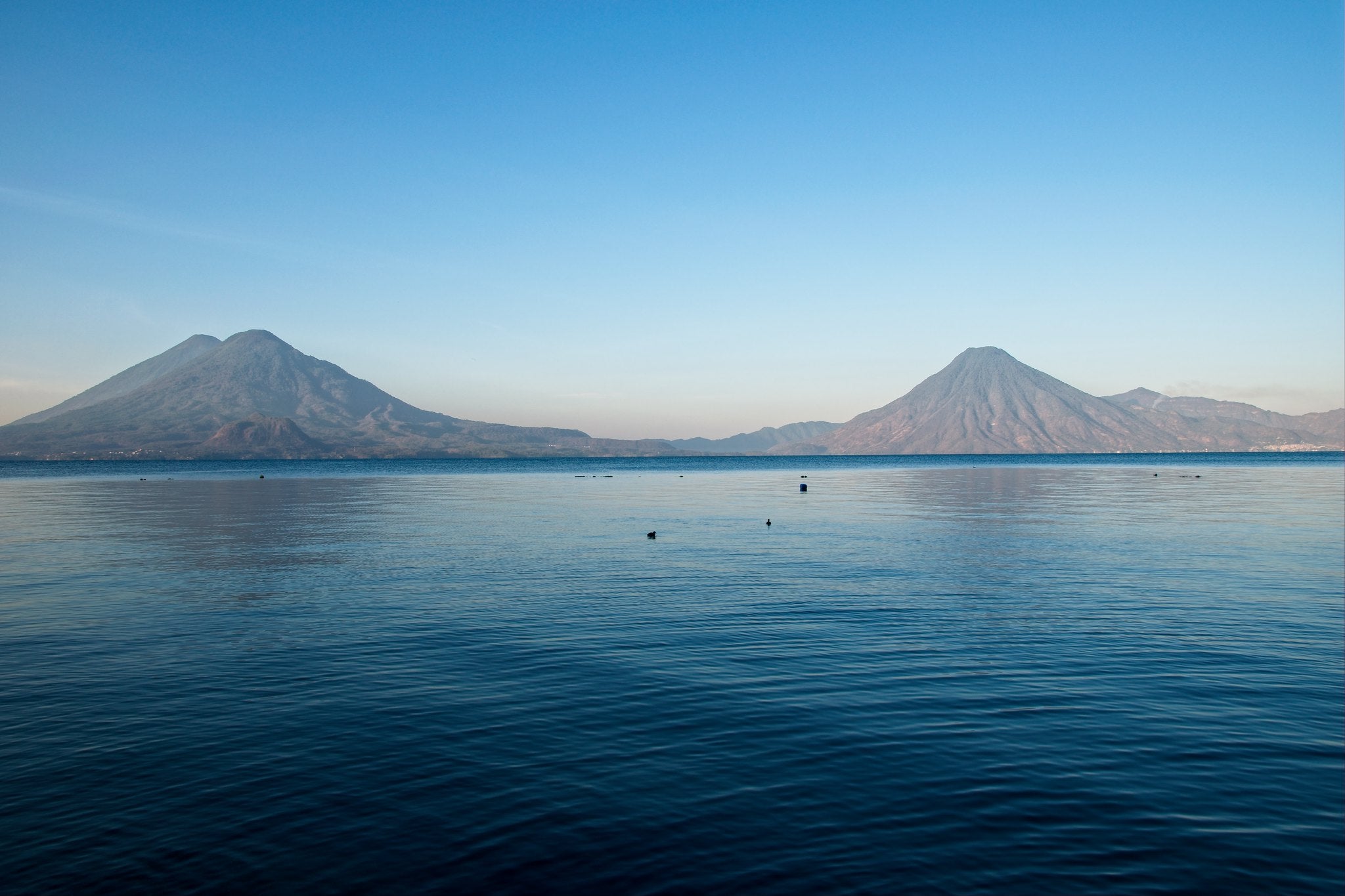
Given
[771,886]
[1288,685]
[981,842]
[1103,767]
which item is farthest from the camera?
[1288,685]

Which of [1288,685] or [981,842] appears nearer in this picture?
[981,842]

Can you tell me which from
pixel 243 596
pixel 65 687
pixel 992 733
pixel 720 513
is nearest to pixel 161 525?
pixel 243 596

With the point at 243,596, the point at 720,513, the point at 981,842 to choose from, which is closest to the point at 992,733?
the point at 981,842

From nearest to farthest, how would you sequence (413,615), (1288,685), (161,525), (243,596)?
(1288,685) < (413,615) < (243,596) < (161,525)

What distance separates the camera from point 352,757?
1516cm

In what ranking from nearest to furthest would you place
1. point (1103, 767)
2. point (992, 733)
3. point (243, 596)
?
point (1103, 767) < point (992, 733) < point (243, 596)

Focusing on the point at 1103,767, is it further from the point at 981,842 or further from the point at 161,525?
A: the point at 161,525

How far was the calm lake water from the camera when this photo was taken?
11.4 meters

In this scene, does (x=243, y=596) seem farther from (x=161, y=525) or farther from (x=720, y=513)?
(x=720, y=513)

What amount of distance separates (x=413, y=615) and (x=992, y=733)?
19.5m

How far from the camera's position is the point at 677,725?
16734mm

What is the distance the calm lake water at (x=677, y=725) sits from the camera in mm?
11406

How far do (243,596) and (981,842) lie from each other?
2921cm

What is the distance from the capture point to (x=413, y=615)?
2830 centimetres
